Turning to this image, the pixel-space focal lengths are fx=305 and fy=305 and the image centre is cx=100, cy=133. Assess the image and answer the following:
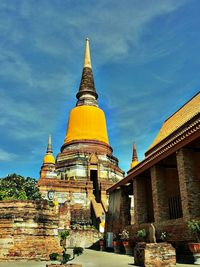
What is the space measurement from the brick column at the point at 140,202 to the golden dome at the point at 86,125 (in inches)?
743

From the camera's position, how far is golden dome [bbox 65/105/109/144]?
34338 mm

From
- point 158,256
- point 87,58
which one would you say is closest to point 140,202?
point 158,256

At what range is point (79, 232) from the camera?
2148 cm

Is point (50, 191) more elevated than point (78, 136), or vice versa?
point (78, 136)

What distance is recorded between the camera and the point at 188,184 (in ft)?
36.2

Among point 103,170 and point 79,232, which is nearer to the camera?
point 79,232

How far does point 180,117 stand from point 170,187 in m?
4.55

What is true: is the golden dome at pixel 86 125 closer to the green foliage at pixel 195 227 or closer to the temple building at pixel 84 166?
the temple building at pixel 84 166

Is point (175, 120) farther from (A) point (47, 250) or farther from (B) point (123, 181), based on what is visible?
(A) point (47, 250)

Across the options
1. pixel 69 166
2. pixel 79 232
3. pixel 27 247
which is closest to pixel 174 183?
pixel 27 247

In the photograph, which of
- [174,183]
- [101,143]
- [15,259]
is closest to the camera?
[15,259]

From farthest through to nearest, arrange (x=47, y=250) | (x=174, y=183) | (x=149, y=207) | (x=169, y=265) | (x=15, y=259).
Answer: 1. (x=149, y=207)
2. (x=174, y=183)
3. (x=47, y=250)
4. (x=15, y=259)
5. (x=169, y=265)

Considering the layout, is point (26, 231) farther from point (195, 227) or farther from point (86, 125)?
point (86, 125)

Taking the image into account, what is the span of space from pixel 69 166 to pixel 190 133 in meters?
22.1
